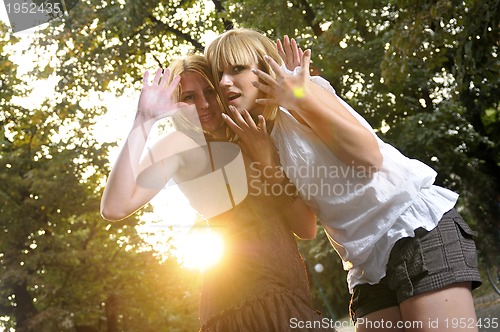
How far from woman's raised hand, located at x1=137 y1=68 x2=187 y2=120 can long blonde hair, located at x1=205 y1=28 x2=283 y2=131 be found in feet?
0.63

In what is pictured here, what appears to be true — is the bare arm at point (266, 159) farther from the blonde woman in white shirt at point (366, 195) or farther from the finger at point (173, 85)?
the finger at point (173, 85)

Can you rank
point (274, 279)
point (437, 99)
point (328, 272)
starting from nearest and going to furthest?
point (274, 279) < point (437, 99) < point (328, 272)

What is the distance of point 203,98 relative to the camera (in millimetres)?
3029

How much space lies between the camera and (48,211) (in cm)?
1878

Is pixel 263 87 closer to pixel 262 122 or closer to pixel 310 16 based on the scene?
pixel 262 122

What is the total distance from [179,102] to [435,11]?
5.74 meters

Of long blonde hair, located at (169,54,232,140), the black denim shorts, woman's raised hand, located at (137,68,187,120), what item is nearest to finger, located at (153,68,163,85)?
woman's raised hand, located at (137,68,187,120)

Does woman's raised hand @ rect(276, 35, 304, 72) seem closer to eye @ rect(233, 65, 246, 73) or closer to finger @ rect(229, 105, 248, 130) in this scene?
eye @ rect(233, 65, 246, 73)

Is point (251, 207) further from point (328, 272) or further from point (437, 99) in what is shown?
point (328, 272)

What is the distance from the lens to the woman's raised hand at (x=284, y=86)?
2602 millimetres

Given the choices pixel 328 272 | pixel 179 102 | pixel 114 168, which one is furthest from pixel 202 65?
pixel 328 272

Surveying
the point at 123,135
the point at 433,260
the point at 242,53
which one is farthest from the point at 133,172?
the point at 123,135

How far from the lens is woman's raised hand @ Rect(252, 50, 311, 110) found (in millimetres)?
2602

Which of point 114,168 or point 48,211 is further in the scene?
point 48,211
